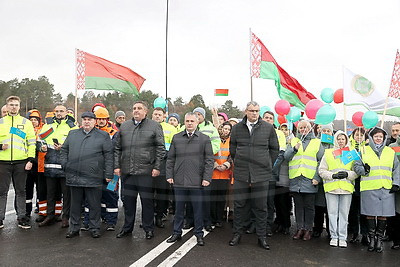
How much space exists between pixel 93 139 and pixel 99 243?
1.61 meters

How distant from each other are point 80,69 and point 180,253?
5449mm

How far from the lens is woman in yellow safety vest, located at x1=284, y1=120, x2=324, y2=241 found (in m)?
5.65

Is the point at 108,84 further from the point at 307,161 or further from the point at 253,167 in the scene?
the point at 307,161

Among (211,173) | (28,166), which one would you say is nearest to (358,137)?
(211,173)

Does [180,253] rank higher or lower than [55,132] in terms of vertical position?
lower

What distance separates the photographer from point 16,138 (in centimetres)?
608

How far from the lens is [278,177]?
6059 mm

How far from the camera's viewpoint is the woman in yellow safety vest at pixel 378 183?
5.21m

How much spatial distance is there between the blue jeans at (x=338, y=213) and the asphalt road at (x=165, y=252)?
22cm

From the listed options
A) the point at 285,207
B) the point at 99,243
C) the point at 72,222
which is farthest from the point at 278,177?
the point at 72,222

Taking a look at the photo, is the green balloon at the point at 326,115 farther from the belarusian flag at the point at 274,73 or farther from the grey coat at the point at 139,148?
the belarusian flag at the point at 274,73

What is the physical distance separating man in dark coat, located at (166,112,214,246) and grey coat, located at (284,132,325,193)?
1318 millimetres

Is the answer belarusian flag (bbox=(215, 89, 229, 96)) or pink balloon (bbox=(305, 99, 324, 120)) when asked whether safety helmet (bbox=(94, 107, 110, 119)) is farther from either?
belarusian flag (bbox=(215, 89, 229, 96))

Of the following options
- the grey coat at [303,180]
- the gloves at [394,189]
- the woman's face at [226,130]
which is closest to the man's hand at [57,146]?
the woman's face at [226,130]
